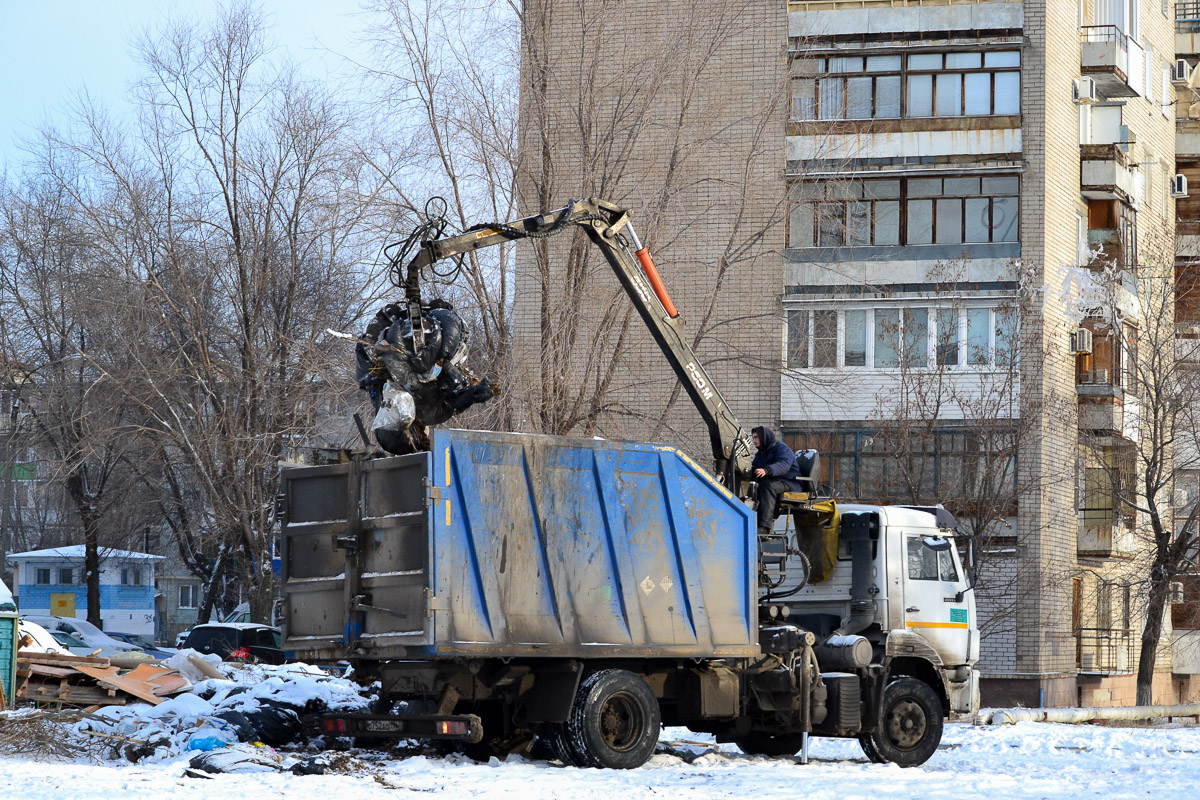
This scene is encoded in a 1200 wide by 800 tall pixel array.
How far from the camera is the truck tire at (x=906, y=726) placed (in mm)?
14617

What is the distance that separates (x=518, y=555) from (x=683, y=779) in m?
2.14

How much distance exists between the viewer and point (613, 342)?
22.6m

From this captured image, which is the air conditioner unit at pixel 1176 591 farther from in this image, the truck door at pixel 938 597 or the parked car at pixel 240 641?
the parked car at pixel 240 641

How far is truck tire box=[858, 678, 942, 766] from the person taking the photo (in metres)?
14.6

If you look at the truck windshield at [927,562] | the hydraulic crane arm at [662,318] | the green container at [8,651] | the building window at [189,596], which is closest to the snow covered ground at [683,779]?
the truck windshield at [927,562]

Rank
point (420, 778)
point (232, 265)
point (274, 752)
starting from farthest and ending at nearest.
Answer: point (232, 265) < point (274, 752) < point (420, 778)

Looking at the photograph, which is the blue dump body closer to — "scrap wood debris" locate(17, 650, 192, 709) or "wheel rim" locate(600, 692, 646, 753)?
"wheel rim" locate(600, 692, 646, 753)

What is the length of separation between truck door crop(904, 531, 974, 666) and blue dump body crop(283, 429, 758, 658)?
7.68ft

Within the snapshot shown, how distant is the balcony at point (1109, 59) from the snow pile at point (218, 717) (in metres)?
25.0

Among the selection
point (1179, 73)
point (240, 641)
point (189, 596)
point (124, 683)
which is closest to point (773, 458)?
point (124, 683)

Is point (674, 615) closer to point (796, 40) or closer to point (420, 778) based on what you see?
point (420, 778)

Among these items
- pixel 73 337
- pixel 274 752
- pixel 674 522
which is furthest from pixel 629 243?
pixel 73 337

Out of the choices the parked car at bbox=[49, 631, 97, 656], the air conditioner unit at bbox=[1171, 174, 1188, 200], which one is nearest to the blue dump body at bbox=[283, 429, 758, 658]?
the parked car at bbox=[49, 631, 97, 656]

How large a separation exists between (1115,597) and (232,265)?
20.7m
